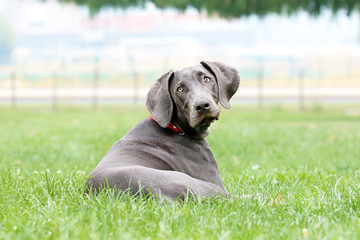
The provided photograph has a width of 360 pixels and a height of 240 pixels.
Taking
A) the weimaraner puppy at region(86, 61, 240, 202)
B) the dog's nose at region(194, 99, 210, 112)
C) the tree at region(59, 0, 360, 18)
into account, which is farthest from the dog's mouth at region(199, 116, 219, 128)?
the tree at region(59, 0, 360, 18)

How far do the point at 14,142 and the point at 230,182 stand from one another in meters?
5.62

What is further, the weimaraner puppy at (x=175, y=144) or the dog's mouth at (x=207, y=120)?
the dog's mouth at (x=207, y=120)

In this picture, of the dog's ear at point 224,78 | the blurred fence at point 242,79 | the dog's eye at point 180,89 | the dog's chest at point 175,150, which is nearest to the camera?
the dog's eye at point 180,89

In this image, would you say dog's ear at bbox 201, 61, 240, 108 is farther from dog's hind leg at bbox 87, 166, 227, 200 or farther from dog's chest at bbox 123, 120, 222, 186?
dog's hind leg at bbox 87, 166, 227, 200

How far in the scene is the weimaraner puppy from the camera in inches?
174

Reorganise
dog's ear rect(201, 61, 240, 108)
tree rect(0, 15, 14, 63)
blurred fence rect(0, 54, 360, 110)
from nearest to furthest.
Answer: dog's ear rect(201, 61, 240, 108) < blurred fence rect(0, 54, 360, 110) < tree rect(0, 15, 14, 63)

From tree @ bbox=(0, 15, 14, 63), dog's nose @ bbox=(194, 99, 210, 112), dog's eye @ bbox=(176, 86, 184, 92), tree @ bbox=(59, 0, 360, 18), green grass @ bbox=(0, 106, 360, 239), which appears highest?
tree @ bbox=(59, 0, 360, 18)

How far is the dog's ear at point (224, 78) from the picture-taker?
4.98 m

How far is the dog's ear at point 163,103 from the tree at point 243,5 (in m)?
11.9

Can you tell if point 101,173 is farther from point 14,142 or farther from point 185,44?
point 185,44

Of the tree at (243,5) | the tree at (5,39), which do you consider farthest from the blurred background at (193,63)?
the tree at (5,39)

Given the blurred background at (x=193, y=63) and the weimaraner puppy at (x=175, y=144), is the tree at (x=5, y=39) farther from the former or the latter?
the weimaraner puppy at (x=175, y=144)

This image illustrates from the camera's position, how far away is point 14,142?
10.4 metres

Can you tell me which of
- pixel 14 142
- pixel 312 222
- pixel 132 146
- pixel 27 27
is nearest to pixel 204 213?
pixel 312 222
